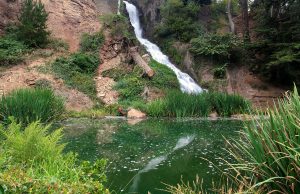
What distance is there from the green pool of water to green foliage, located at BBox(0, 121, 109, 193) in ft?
Answer: 3.63

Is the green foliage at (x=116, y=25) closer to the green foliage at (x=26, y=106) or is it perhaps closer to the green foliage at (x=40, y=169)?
the green foliage at (x=26, y=106)

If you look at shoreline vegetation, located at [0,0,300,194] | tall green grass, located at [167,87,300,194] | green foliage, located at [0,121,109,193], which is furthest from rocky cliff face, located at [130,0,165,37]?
tall green grass, located at [167,87,300,194]

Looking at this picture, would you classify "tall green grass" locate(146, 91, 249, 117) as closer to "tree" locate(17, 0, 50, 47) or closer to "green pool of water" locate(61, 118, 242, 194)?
"green pool of water" locate(61, 118, 242, 194)

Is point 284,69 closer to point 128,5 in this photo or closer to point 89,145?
point 89,145

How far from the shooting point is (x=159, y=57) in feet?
87.4

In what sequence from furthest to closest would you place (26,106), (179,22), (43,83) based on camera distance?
(179,22), (43,83), (26,106)

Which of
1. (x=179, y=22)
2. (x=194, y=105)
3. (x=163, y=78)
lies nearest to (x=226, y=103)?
(x=194, y=105)

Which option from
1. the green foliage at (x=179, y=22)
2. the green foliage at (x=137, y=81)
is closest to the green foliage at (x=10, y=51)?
the green foliage at (x=137, y=81)

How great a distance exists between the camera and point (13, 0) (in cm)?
2372

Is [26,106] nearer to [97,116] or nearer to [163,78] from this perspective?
[97,116]

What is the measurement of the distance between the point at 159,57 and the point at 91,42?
5302 millimetres

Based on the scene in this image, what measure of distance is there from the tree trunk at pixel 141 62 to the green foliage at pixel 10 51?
21.2ft

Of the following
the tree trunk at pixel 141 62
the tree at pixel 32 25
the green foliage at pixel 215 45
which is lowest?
the tree trunk at pixel 141 62

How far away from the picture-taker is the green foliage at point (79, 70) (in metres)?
20.1
